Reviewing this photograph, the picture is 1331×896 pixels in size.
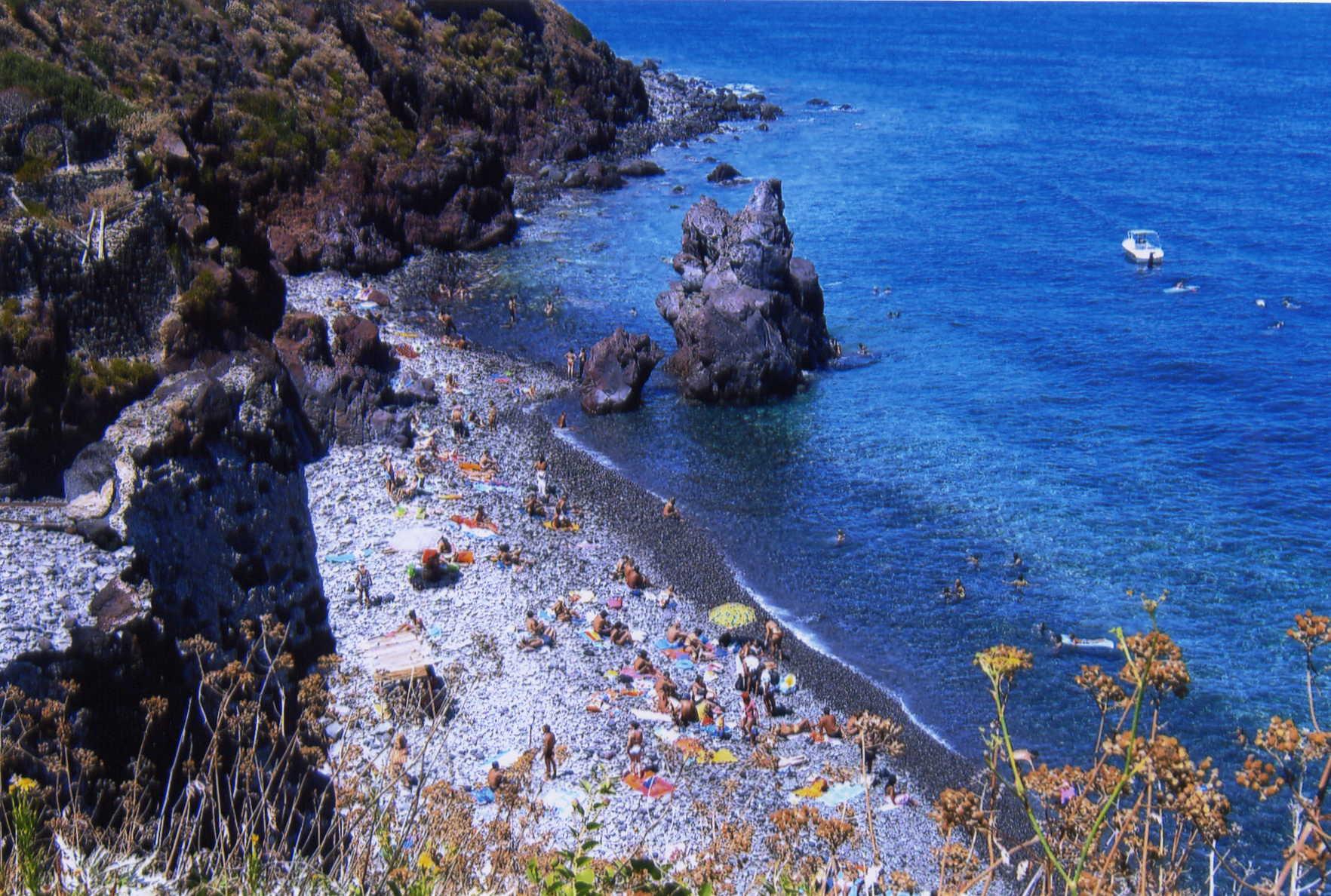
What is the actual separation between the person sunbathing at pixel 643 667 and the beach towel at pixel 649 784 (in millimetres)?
3663

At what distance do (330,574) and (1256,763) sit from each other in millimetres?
24762

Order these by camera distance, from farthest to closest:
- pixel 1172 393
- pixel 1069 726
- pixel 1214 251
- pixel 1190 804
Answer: pixel 1214 251 → pixel 1172 393 → pixel 1069 726 → pixel 1190 804

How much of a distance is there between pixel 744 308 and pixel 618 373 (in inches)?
231

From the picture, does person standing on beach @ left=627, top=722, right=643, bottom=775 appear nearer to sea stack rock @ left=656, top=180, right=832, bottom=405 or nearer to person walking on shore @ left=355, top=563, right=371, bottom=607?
person walking on shore @ left=355, top=563, right=371, bottom=607

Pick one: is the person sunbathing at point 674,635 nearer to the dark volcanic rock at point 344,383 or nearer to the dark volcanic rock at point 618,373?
the dark volcanic rock at point 344,383

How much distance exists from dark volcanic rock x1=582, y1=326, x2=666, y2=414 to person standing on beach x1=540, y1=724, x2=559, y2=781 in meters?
19.5

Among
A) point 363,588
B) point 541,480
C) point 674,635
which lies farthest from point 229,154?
point 674,635

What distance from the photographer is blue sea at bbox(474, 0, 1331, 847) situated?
88.3 feet

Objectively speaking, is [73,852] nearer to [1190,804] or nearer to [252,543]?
[1190,804]

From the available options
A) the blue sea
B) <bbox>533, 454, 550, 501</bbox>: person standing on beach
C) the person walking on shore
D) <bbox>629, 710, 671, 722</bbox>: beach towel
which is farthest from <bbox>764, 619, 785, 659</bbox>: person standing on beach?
the person walking on shore

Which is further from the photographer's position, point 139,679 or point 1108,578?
point 1108,578

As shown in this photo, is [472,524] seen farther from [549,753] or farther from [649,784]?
[649,784]

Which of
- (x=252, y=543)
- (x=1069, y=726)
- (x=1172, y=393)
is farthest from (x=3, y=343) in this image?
(x=1172, y=393)

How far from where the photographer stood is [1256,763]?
5301mm
